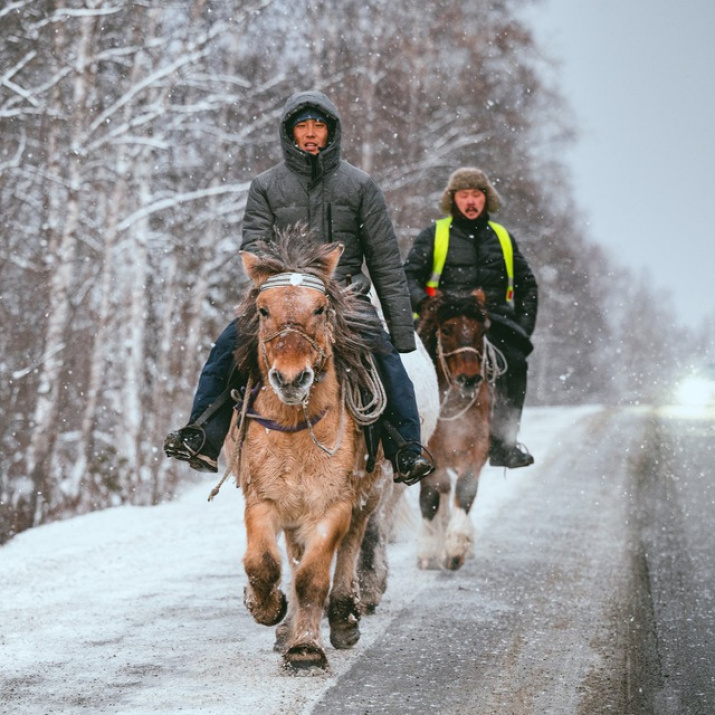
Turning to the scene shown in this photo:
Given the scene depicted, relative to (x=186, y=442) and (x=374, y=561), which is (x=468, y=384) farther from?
(x=186, y=442)

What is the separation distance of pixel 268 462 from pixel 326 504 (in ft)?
1.07

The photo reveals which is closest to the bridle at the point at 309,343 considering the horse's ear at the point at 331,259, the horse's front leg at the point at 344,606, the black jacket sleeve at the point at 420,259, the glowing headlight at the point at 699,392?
the horse's ear at the point at 331,259

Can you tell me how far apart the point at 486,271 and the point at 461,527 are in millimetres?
2217

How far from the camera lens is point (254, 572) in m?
4.95

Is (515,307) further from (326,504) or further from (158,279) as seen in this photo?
(158,279)

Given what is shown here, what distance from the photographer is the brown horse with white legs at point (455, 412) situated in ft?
26.5

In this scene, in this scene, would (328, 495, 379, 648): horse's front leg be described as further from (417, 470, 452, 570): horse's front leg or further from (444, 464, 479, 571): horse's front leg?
(417, 470, 452, 570): horse's front leg

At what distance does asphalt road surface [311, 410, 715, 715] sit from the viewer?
15.3 feet

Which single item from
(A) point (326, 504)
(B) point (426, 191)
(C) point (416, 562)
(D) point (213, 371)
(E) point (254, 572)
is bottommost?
(C) point (416, 562)

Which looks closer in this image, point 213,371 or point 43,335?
point 213,371

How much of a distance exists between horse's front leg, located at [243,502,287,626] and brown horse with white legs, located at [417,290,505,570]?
304 cm

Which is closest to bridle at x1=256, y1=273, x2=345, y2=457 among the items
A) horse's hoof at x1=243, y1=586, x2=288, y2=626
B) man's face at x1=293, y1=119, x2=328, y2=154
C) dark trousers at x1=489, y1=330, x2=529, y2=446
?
horse's hoof at x1=243, y1=586, x2=288, y2=626

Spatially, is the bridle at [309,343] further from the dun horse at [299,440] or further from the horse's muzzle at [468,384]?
the horse's muzzle at [468,384]

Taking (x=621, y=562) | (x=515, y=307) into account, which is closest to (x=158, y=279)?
(x=515, y=307)
